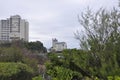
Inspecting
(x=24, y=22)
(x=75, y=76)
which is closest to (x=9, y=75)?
(x=75, y=76)

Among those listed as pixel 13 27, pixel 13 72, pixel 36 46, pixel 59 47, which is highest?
pixel 13 27

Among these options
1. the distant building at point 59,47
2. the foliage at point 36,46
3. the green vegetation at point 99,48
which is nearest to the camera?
the green vegetation at point 99,48

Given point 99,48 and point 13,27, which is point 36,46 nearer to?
point 13,27

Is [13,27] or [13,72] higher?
[13,27]

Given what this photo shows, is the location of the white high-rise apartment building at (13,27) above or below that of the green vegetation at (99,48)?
above

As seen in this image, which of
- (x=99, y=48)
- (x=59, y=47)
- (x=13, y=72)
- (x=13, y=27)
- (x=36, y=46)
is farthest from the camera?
(x=13, y=27)

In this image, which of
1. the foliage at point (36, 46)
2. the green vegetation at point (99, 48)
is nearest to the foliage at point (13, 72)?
the green vegetation at point (99, 48)

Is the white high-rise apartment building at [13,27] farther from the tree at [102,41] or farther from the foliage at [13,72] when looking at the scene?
the tree at [102,41]

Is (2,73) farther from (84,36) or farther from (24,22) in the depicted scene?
(24,22)

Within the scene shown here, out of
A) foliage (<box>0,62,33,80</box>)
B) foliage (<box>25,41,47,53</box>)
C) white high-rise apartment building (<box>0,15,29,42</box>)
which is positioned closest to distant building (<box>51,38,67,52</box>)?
foliage (<box>0,62,33,80</box>)

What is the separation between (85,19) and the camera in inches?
606

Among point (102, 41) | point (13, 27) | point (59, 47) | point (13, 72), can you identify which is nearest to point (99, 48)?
point (102, 41)

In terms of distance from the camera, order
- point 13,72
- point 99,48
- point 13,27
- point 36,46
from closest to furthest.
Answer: point 99,48 → point 13,72 → point 36,46 → point 13,27

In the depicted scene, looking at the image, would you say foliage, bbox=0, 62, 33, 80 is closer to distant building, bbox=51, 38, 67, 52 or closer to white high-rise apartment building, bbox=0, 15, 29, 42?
distant building, bbox=51, 38, 67, 52
